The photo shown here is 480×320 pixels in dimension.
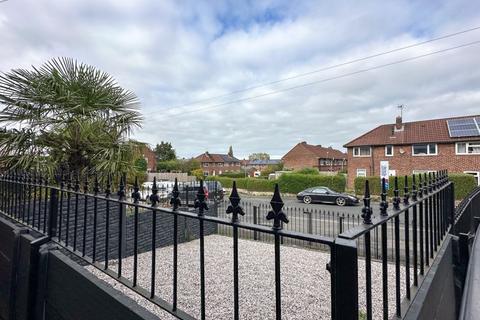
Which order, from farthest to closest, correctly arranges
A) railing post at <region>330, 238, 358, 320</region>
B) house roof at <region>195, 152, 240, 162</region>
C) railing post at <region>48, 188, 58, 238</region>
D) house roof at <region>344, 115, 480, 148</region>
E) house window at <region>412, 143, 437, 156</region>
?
1. house roof at <region>195, 152, 240, 162</region>
2. house roof at <region>344, 115, 480, 148</region>
3. house window at <region>412, 143, 437, 156</region>
4. railing post at <region>48, 188, 58, 238</region>
5. railing post at <region>330, 238, 358, 320</region>

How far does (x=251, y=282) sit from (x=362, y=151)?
2412 centimetres

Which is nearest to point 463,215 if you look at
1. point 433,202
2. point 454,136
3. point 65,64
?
point 433,202

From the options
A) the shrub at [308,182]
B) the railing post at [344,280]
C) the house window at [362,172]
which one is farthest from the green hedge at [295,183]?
the railing post at [344,280]

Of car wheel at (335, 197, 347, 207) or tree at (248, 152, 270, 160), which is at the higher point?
tree at (248, 152, 270, 160)

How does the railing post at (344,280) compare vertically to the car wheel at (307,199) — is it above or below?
above

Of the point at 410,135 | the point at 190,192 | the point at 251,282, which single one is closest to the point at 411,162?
the point at 410,135

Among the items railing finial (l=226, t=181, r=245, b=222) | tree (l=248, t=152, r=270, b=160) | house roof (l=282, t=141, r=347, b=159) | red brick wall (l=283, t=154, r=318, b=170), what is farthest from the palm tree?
tree (l=248, t=152, r=270, b=160)

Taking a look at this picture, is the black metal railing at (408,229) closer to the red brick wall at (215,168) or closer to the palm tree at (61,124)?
the palm tree at (61,124)

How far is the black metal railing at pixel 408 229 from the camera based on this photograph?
1152 millimetres

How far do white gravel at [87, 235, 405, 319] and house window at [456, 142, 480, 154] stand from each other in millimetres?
20329

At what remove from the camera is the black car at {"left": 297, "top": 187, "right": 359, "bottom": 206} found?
58.2 feet

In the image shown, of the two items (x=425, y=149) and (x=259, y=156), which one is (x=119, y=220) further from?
(x=259, y=156)

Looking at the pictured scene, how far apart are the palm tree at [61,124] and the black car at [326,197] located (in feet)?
48.8

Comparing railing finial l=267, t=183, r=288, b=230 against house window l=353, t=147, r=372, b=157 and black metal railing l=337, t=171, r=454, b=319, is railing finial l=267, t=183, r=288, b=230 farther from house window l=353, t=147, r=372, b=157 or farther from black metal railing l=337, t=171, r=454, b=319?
house window l=353, t=147, r=372, b=157
